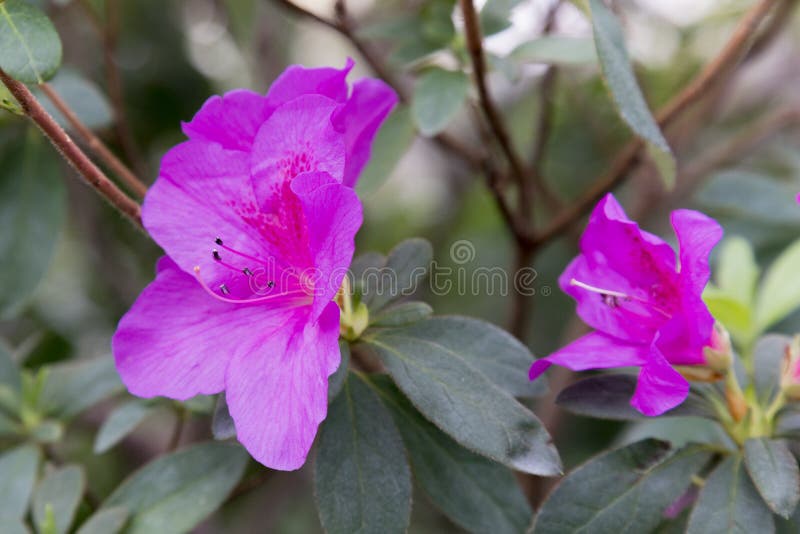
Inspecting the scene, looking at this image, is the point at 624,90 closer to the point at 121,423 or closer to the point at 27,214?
the point at 121,423

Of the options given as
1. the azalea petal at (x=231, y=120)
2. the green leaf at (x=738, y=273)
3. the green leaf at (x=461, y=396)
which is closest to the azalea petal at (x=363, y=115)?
the azalea petal at (x=231, y=120)

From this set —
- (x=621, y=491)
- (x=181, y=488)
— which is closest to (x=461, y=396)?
(x=621, y=491)

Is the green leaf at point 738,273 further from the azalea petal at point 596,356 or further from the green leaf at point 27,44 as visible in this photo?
the green leaf at point 27,44

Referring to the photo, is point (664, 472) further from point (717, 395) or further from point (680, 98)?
point (680, 98)

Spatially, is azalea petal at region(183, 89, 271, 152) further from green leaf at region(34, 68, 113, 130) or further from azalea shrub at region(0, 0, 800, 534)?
green leaf at region(34, 68, 113, 130)

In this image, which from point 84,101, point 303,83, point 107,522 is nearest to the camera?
point 303,83

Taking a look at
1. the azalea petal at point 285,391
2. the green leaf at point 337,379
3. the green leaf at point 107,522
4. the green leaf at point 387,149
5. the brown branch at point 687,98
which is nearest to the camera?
the azalea petal at point 285,391

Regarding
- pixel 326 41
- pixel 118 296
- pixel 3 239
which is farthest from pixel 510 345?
pixel 326 41
